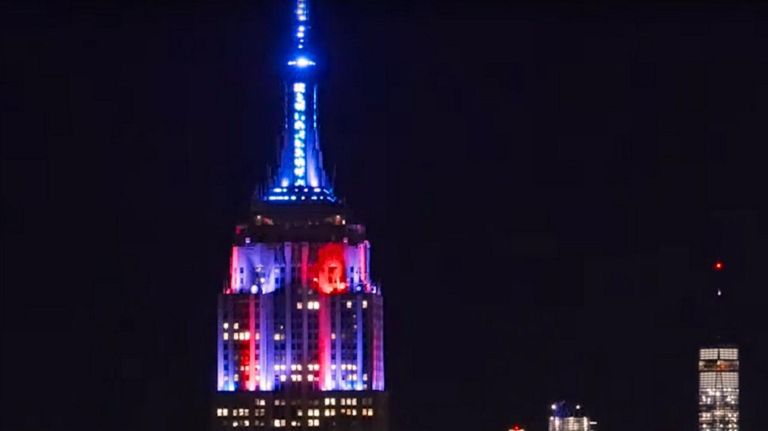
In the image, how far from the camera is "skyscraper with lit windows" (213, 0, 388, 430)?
211ft

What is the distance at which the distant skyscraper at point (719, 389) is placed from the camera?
71.9 m

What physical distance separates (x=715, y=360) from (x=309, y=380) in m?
12.0

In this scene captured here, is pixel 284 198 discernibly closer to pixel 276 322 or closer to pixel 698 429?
pixel 276 322

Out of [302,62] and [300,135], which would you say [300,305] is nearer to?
[300,135]

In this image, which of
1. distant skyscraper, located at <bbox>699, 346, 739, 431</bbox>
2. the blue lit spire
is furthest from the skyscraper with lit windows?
distant skyscraper, located at <bbox>699, 346, 739, 431</bbox>

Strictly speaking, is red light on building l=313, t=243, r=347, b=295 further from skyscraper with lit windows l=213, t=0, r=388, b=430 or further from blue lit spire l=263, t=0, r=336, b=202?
blue lit spire l=263, t=0, r=336, b=202

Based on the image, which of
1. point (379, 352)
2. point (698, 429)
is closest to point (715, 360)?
point (698, 429)

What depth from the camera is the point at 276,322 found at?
215ft

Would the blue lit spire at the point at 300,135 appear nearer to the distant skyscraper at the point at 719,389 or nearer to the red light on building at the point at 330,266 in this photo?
the red light on building at the point at 330,266

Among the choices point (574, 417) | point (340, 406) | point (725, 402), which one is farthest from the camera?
point (725, 402)

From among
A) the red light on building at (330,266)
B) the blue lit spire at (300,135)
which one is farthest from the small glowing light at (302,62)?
the red light on building at (330,266)

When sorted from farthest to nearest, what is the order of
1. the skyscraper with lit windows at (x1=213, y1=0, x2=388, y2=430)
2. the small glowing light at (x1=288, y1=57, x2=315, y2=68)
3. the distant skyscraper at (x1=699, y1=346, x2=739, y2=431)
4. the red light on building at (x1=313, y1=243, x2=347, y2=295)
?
the distant skyscraper at (x1=699, y1=346, x2=739, y2=431) → the red light on building at (x1=313, y1=243, x2=347, y2=295) → the skyscraper with lit windows at (x1=213, y1=0, x2=388, y2=430) → the small glowing light at (x1=288, y1=57, x2=315, y2=68)

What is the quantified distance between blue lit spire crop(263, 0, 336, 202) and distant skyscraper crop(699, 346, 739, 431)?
11238 mm

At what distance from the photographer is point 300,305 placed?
2584 inches
